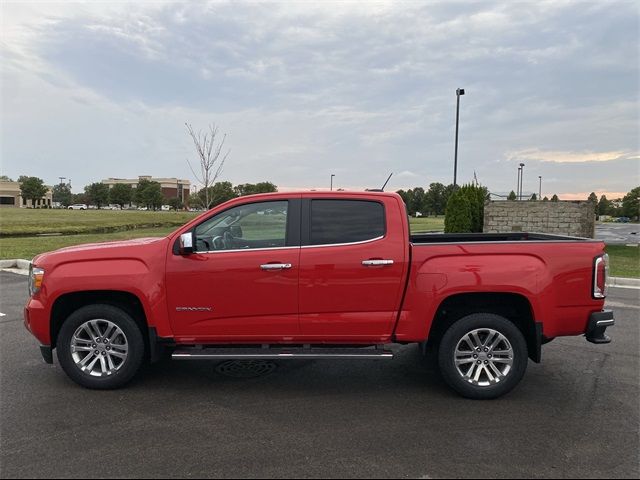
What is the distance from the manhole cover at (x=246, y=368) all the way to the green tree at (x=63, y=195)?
15305 cm

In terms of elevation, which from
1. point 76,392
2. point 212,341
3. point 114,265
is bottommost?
point 76,392

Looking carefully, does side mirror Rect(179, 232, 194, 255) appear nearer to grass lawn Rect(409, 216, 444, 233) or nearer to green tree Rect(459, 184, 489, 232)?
grass lawn Rect(409, 216, 444, 233)

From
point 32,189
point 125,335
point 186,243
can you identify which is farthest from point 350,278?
point 32,189

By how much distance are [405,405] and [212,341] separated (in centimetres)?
181

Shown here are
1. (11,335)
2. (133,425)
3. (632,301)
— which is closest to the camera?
(133,425)

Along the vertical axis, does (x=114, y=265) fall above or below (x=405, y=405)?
above

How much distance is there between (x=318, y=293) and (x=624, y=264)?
13819 millimetres

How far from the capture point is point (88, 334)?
451 centimetres

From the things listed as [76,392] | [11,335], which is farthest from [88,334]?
[11,335]

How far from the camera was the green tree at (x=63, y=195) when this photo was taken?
142m

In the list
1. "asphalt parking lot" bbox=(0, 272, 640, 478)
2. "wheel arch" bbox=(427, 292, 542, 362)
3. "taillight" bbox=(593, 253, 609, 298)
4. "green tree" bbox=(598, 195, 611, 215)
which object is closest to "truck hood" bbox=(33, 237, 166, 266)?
"asphalt parking lot" bbox=(0, 272, 640, 478)

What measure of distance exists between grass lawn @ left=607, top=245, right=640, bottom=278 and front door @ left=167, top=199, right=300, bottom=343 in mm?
10359

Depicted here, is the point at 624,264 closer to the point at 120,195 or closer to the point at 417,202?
the point at 417,202

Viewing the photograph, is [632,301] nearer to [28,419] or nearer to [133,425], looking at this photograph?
[133,425]
